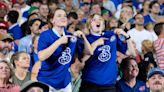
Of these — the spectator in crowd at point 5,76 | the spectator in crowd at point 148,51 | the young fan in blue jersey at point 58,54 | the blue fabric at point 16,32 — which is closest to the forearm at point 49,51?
the young fan in blue jersey at point 58,54

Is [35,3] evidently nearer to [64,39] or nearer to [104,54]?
[104,54]

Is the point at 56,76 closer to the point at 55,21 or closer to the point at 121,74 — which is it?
the point at 55,21

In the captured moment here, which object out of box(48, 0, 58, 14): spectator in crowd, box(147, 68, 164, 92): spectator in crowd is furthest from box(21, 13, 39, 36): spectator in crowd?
box(147, 68, 164, 92): spectator in crowd

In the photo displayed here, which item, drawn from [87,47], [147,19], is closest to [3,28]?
[87,47]

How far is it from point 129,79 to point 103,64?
530mm

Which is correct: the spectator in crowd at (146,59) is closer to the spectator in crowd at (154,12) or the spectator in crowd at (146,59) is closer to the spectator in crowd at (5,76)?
the spectator in crowd at (5,76)

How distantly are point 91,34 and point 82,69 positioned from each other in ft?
1.64

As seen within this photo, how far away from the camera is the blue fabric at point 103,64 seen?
7570 millimetres

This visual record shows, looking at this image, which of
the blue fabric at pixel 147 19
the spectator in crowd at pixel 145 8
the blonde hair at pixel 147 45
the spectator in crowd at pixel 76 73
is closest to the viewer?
the spectator in crowd at pixel 76 73

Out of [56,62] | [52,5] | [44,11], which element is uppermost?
[56,62]

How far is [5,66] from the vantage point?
22.4 feet

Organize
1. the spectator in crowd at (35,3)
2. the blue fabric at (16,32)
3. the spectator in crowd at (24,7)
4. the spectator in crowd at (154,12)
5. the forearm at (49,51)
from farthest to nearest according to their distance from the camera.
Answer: the spectator in crowd at (154,12) → the spectator in crowd at (35,3) → the spectator in crowd at (24,7) → the blue fabric at (16,32) → the forearm at (49,51)

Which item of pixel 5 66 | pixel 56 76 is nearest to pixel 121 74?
pixel 56 76

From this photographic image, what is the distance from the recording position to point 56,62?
716 centimetres
